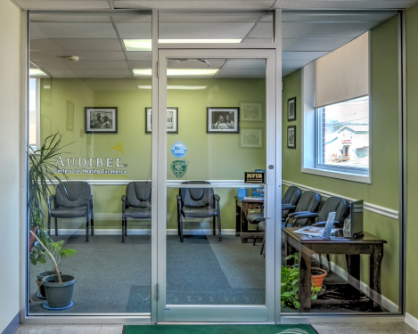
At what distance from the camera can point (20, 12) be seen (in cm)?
322

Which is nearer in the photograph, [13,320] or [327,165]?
[13,320]

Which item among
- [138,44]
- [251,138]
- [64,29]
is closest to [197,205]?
[251,138]

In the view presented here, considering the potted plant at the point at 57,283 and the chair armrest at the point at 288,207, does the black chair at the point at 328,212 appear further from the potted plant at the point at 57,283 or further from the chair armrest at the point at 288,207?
the potted plant at the point at 57,283

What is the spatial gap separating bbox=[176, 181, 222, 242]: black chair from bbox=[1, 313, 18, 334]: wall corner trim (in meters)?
1.33

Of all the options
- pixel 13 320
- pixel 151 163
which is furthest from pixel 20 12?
pixel 13 320

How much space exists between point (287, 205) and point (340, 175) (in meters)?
0.49

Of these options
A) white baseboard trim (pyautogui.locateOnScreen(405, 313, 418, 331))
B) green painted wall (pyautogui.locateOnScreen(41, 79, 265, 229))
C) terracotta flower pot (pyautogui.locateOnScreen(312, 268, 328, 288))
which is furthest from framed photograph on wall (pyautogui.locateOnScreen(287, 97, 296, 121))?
white baseboard trim (pyautogui.locateOnScreen(405, 313, 418, 331))

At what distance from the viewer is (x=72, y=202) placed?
332cm

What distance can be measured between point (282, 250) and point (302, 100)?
3.84ft

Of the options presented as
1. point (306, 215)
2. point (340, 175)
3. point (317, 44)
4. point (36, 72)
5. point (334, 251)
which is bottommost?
point (334, 251)

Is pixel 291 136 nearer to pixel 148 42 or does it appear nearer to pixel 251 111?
pixel 251 111

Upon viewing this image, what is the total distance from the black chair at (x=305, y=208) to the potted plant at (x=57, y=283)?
1.71m

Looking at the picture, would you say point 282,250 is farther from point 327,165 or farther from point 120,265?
point 120,265

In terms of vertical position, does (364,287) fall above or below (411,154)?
below
